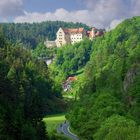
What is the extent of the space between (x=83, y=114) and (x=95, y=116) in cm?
1131

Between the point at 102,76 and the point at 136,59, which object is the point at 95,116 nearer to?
the point at 136,59

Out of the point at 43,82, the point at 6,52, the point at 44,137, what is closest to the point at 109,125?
the point at 44,137

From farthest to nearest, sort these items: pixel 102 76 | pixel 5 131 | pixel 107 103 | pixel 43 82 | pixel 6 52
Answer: pixel 43 82 < pixel 6 52 < pixel 102 76 < pixel 107 103 < pixel 5 131

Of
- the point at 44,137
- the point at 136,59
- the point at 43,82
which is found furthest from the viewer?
the point at 43,82

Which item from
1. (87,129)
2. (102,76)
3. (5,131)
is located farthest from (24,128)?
(102,76)

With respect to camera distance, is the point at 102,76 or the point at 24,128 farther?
the point at 102,76

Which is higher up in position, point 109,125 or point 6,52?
point 6,52

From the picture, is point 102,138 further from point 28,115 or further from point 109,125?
point 28,115

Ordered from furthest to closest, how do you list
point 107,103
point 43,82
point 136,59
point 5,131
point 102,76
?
point 43,82 → point 102,76 → point 136,59 → point 107,103 → point 5,131

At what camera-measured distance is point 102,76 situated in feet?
498

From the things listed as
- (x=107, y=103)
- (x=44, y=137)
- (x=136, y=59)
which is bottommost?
(x=44, y=137)

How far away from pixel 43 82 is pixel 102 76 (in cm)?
4664

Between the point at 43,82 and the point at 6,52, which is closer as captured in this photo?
the point at 6,52

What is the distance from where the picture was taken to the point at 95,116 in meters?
96.3
